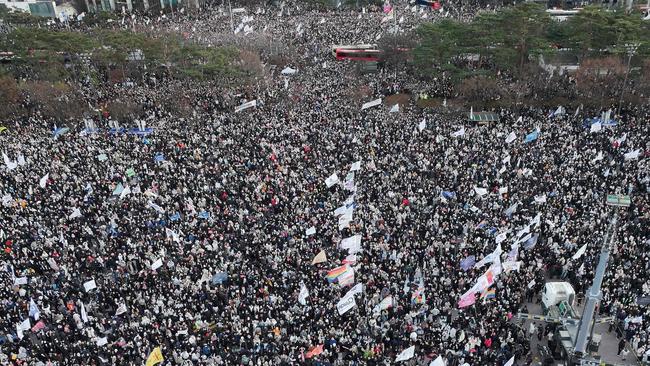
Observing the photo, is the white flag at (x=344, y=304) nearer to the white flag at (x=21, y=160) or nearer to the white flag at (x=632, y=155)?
the white flag at (x=632, y=155)

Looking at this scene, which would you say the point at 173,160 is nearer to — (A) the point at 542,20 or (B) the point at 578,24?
(A) the point at 542,20

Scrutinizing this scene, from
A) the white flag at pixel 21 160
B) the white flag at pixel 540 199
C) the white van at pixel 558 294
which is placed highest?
the white flag at pixel 21 160

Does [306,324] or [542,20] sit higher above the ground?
[542,20]

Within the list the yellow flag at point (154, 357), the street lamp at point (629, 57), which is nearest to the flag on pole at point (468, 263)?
the yellow flag at point (154, 357)

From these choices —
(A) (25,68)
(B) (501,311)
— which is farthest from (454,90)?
(A) (25,68)

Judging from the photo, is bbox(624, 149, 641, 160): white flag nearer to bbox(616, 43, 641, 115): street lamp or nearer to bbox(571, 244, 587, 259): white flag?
bbox(616, 43, 641, 115): street lamp

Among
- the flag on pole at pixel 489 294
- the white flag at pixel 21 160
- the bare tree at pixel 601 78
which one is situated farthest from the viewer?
the bare tree at pixel 601 78

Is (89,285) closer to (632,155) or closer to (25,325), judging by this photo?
(25,325)

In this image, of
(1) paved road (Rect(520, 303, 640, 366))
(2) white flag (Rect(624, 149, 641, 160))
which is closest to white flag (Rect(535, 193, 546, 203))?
(1) paved road (Rect(520, 303, 640, 366))
